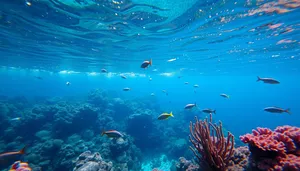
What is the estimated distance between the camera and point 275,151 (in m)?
3.27

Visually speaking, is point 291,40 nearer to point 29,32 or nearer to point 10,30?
point 29,32

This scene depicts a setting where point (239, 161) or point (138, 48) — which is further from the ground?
point (138, 48)

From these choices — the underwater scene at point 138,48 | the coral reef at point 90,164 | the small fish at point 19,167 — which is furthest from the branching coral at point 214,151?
the small fish at point 19,167

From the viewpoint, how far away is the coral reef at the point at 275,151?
303 cm

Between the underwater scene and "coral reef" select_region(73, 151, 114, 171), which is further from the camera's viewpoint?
"coral reef" select_region(73, 151, 114, 171)

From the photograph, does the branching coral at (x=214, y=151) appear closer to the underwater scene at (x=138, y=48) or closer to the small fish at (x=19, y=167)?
the underwater scene at (x=138, y=48)

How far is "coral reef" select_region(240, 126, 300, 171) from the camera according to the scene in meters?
3.03

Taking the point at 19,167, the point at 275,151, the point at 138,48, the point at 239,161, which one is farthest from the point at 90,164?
the point at 138,48

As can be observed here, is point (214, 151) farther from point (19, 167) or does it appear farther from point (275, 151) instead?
point (19, 167)

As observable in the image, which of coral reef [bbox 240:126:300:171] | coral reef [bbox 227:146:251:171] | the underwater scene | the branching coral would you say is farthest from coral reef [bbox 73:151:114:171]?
coral reef [bbox 240:126:300:171]

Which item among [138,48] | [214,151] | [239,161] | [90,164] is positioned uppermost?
[138,48]

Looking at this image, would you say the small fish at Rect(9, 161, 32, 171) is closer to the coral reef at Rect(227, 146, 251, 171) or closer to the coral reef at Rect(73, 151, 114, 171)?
the coral reef at Rect(73, 151, 114, 171)

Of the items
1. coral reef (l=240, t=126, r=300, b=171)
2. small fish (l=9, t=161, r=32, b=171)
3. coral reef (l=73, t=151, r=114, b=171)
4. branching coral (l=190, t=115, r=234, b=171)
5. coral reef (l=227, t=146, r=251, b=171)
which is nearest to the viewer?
coral reef (l=240, t=126, r=300, b=171)

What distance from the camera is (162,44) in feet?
60.7
